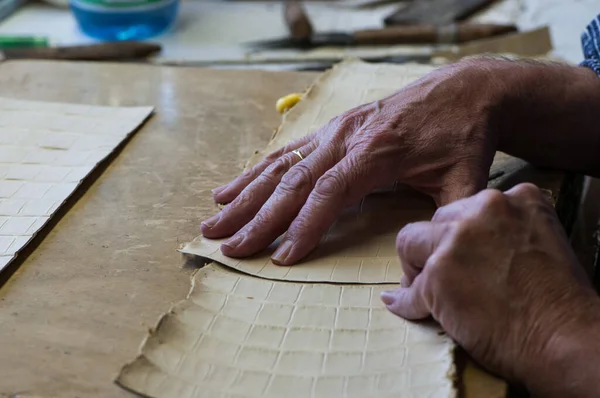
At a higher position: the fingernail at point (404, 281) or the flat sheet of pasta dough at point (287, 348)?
the fingernail at point (404, 281)

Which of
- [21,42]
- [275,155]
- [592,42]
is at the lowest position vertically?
[21,42]

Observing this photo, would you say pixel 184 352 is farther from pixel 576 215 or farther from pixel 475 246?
pixel 576 215

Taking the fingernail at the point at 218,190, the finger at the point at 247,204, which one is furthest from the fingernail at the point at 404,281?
the fingernail at the point at 218,190

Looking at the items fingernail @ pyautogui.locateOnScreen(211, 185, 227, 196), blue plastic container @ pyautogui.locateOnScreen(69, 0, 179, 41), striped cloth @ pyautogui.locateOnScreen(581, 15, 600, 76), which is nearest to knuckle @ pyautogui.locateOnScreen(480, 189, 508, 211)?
fingernail @ pyautogui.locateOnScreen(211, 185, 227, 196)

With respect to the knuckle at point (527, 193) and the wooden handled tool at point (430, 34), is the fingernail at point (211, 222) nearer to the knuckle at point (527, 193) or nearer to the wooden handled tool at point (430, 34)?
the knuckle at point (527, 193)

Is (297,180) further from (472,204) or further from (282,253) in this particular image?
(472,204)

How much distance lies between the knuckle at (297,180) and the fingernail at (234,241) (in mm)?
83

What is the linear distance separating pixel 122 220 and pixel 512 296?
0.54m

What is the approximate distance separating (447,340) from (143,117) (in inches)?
30.4

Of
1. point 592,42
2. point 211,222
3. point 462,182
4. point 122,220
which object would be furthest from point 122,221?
point 592,42

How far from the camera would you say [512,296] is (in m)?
0.70

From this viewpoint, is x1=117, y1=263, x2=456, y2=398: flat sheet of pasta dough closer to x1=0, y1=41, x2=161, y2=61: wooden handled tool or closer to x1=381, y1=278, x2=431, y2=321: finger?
x1=381, y1=278, x2=431, y2=321: finger

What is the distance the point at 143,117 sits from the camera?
1297 millimetres

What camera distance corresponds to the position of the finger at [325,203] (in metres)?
0.88
